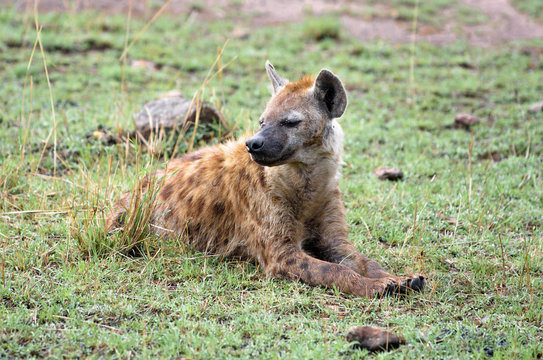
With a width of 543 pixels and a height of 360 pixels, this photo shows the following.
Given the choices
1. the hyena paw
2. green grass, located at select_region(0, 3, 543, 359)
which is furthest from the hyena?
green grass, located at select_region(0, 3, 543, 359)

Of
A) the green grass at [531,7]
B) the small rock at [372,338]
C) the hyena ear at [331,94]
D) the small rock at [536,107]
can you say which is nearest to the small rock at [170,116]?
the hyena ear at [331,94]

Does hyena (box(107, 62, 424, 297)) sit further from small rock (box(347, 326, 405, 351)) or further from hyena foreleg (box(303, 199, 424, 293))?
small rock (box(347, 326, 405, 351))

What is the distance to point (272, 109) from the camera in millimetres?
3846

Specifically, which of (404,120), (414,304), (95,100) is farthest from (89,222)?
(404,120)

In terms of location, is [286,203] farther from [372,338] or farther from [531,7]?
[531,7]

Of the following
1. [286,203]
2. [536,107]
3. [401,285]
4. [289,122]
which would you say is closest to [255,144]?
[289,122]

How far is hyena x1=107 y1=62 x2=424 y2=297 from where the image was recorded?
361 centimetres

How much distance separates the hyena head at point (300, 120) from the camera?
11.9 feet

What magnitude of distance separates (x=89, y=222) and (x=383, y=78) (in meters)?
5.51

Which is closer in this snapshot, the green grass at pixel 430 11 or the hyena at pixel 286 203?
the hyena at pixel 286 203

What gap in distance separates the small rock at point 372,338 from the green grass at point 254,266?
57mm

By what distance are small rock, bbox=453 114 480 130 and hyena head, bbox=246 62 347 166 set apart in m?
3.35

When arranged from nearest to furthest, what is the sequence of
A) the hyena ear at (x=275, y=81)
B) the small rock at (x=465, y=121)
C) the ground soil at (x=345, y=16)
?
the hyena ear at (x=275, y=81) < the small rock at (x=465, y=121) < the ground soil at (x=345, y=16)

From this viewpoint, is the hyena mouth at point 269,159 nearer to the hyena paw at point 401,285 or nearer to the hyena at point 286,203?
the hyena at point 286,203
